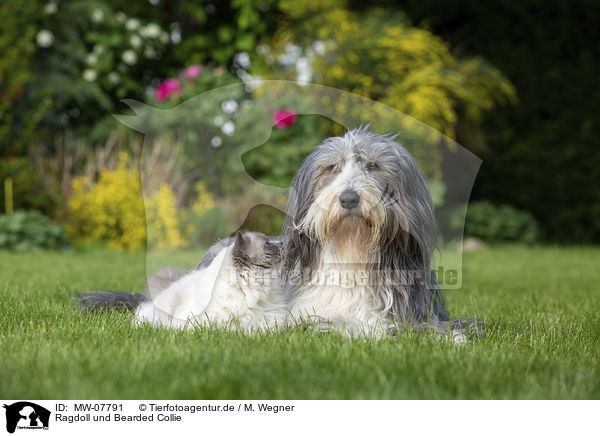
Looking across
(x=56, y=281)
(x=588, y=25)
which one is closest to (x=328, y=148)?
(x=56, y=281)

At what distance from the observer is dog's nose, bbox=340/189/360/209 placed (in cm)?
296

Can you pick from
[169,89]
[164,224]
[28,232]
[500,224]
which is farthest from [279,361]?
[500,224]

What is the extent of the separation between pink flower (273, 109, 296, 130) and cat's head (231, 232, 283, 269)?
0.79 metres

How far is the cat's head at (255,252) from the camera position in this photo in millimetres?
3340

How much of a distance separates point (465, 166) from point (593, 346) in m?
1.24

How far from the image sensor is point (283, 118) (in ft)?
12.4

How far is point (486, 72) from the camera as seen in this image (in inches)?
416

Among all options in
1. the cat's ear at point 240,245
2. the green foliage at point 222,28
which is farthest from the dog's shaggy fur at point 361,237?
the green foliage at point 222,28

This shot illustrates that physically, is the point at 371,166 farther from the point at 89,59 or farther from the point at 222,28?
the point at 89,59

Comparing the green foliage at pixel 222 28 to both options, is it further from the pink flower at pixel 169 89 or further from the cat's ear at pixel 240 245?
the cat's ear at pixel 240 245

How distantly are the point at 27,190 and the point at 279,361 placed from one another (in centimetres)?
756

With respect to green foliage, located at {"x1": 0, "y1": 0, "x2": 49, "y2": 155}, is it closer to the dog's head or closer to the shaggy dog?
the shaggy dog

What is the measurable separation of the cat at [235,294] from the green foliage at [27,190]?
620cm
